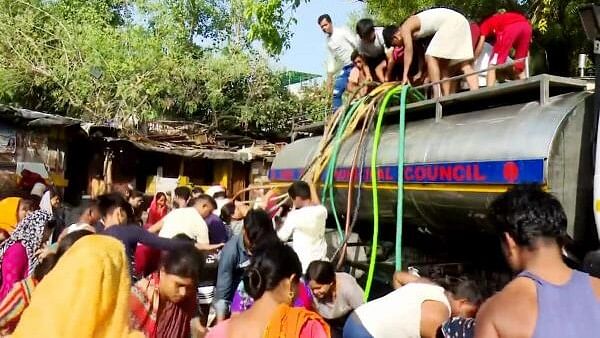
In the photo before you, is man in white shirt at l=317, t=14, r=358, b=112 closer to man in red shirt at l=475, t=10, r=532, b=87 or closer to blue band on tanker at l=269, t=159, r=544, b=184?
man in red shirt at l=475, t=10, r=532, b=87

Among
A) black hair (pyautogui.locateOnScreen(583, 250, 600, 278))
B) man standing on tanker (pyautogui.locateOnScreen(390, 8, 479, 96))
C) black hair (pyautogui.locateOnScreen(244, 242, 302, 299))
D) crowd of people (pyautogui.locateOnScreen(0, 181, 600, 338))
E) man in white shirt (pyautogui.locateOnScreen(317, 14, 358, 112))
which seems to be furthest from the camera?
man in white shirt (pyautogui.locateOnScreen(317, 14, 358, 112))

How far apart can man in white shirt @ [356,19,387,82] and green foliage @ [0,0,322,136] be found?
536 inches

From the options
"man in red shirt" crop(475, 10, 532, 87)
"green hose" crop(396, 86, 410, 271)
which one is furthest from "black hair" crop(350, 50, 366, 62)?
"green hose" crop(396, 86, 410, 271)

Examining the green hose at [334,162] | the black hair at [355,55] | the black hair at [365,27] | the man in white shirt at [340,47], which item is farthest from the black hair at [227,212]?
the black hair at [365,27]

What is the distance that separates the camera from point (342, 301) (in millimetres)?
4504

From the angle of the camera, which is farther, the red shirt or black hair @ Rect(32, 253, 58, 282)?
the red shirt

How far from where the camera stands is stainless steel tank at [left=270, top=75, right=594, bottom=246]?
4.16 meters

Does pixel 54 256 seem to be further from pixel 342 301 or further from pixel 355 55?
pixel 355 55

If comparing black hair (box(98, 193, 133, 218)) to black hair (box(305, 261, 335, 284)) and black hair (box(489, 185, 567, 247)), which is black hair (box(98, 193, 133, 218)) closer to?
black hair (box(305, 261, 335, 284))

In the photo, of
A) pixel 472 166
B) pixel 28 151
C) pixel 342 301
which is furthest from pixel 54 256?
pixel 28 151

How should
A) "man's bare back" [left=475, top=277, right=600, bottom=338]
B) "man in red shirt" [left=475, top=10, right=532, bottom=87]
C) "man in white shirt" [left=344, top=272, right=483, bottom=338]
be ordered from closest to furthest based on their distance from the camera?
"man's bare back" [left=475, top=277, right=600, bottom=338] < "man in white shirt" [left=344, top=272, right=483, bottom=338] < "man in red shirt" [left=475, top=10, right=532, bottom=87]

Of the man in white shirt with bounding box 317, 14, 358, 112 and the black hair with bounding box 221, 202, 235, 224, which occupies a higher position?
the man in white shirt with bounding box 317, 14, 358, 112

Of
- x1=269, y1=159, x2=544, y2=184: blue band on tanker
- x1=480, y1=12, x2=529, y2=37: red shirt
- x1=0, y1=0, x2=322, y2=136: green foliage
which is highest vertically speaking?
x1=0, y1=0, x2=322, y2=136: green foliage

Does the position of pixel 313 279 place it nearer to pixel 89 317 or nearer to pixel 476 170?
pixel 476 170
